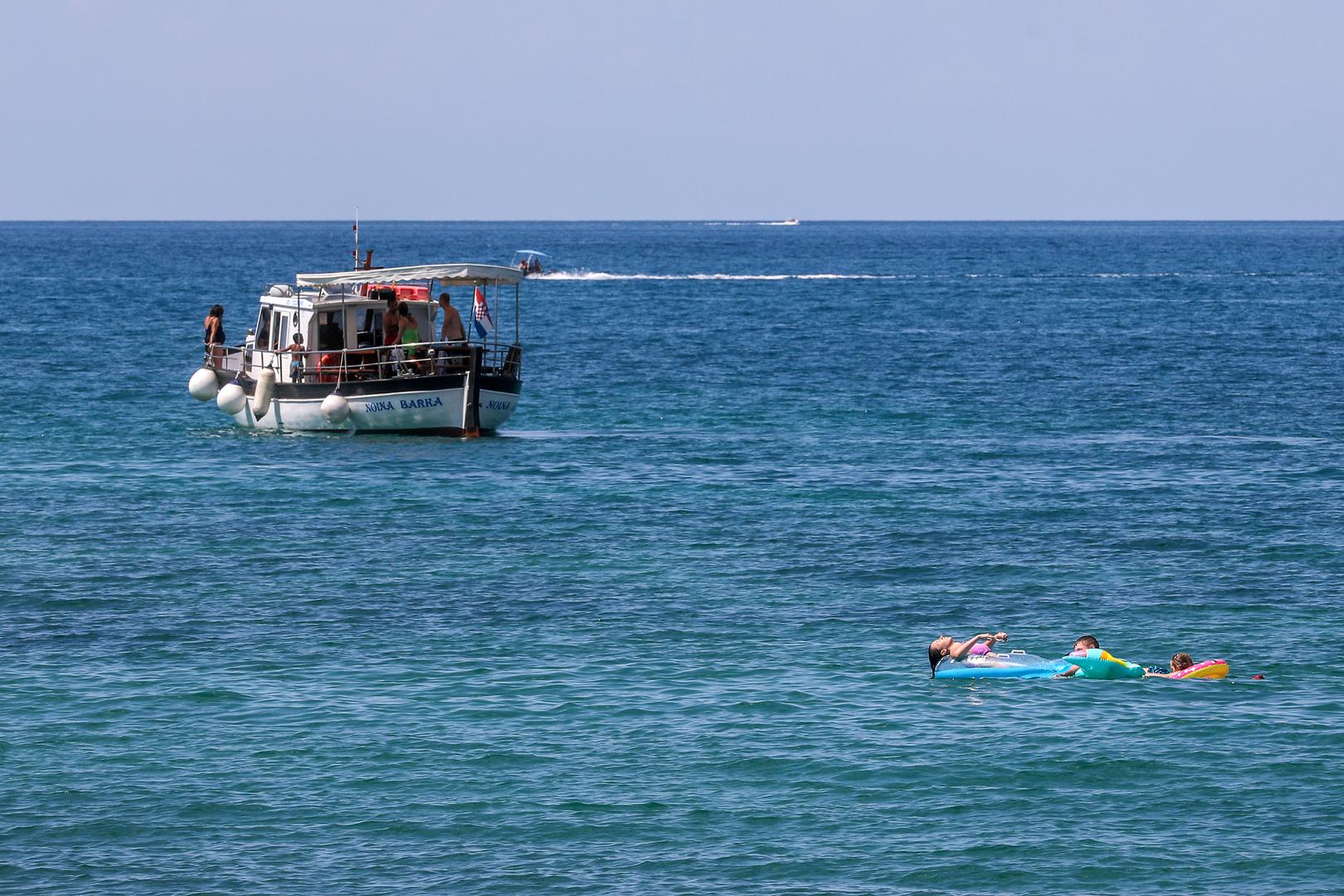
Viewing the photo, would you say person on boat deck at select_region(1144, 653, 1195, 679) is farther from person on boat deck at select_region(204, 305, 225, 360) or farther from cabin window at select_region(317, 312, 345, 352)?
person on boat deck at select_region(204, 305, 225, 360)

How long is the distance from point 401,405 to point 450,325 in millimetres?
2257

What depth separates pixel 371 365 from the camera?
135 feet

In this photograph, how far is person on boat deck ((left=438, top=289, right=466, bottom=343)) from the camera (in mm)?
41000

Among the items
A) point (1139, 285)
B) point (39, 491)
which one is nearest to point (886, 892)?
point (39, 491)

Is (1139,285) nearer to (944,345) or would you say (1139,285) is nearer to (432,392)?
(944,345)

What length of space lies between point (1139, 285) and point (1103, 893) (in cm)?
12511

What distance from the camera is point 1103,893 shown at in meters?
15.6

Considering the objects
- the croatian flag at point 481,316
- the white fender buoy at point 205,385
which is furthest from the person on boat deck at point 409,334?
the white fender buoy at point 205,385

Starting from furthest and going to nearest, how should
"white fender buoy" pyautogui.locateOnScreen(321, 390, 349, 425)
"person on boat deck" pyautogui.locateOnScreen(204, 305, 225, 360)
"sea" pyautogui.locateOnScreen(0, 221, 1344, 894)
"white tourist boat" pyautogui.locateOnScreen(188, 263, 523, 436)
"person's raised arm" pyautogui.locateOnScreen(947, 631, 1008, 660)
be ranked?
"person on boat deck" pyautogui.locateOnScreen(204, 305, 225, 360) < "white fender buoy" pyautogui.locateOnScreen(321, 390, 349, 425) < "white tourist boat" pyautogui.locateOnScreen(188, 263, 523, 436) < "person's raised arm" pyautogui.locateOnScreen(947, 631, 1008, 660) < "sea" pyautogui.locateOnScreen(0, 221, 1344, 894)

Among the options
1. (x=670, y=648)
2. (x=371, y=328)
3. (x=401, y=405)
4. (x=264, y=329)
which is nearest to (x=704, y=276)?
(x=264, y=329)

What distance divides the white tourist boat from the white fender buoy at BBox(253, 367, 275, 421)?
1.1 inches

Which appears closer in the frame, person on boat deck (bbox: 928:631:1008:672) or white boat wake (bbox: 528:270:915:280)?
person on boat deck (bbox: 928:631:1008:672)

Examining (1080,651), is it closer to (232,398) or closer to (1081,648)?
(1081,648)

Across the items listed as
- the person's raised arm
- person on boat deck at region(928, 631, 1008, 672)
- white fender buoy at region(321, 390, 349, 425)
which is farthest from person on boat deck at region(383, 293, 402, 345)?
the person's raised arm
